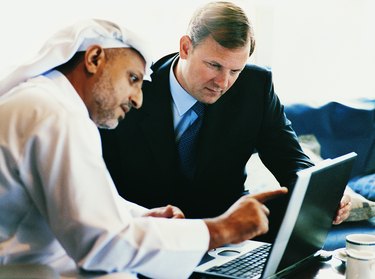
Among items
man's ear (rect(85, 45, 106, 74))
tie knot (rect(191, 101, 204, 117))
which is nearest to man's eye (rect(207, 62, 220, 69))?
tie knot (rect(191, 101, 204, 117))

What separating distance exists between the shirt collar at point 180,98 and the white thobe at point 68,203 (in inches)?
40.6

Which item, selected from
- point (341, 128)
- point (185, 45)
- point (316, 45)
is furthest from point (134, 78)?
point (316, 45)

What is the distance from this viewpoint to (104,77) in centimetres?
166

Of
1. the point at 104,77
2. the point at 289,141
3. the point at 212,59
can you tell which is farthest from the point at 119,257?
the point at 289,141

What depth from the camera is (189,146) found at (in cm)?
260

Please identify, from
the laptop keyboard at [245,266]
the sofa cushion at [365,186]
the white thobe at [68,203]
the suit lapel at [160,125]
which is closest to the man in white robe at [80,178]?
the white thobe at [68,203]

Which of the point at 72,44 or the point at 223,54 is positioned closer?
the point at 72,44

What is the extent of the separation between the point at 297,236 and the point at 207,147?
887mm

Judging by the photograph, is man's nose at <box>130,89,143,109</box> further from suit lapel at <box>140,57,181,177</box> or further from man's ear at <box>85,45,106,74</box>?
suit lapel at <box>140,57,181,177</box>

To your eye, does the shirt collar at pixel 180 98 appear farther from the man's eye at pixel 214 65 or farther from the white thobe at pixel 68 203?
the white thobe at pixel 68 203

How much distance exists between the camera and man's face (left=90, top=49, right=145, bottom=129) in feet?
5.46

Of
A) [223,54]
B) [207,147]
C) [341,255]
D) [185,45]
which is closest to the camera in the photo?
[341,255]

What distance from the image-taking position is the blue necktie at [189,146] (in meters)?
2.59

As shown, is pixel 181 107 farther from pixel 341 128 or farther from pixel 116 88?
pixel 341 128
